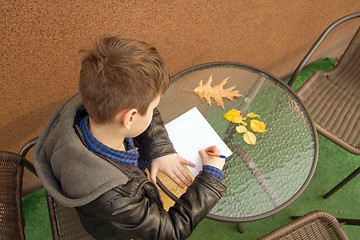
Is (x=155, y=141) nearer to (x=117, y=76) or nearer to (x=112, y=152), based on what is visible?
(x=112, y=152)

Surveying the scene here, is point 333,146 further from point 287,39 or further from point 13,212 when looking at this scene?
point 13,212

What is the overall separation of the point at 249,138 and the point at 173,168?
400 mm

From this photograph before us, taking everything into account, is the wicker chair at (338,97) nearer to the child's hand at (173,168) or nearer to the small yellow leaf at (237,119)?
the small yellow leaf at (237,119)

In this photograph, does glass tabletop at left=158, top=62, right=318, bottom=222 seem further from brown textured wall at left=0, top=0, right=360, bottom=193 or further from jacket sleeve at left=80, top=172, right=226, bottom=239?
brown textured wall at left=0, top=0, right=360, bottom=193

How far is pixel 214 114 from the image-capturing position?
4.38ft

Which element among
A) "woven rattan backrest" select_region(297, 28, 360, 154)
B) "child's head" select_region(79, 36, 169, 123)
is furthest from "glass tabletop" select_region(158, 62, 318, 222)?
"child's head" select_region(79, 36, 169, 123)

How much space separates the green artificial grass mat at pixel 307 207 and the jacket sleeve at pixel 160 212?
80 centimetres

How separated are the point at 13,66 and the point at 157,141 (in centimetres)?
71

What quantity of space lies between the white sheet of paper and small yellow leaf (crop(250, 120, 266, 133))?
0.18 metres

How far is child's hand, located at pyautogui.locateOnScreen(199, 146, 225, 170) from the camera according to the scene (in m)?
1.07

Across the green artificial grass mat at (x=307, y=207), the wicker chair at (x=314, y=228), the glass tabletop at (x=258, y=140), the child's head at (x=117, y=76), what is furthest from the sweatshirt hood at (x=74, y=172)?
the green artificial grass mat at (x=307, y=207)

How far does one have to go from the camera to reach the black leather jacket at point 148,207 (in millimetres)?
834

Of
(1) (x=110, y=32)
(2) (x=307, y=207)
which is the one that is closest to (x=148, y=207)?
(1) (x=110, y=32)

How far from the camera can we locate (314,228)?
1.27 m
